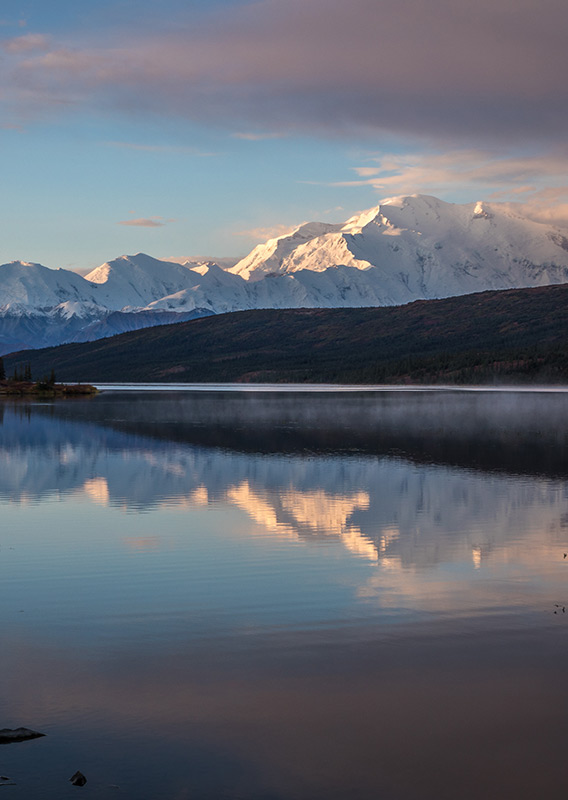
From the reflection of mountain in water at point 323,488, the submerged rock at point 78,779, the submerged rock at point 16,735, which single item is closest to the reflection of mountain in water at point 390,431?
the reflection of mountain in water at point 323,488

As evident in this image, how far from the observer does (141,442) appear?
6488cm

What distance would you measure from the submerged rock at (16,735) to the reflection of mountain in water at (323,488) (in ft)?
40.7

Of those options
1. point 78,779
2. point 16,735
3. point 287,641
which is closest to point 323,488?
point 287,641

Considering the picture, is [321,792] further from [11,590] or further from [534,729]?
[11,590]

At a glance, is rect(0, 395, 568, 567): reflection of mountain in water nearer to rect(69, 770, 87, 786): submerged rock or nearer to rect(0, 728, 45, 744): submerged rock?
rect(0, 728, 45, 744): submerged rock

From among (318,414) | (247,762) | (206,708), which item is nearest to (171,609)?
(206,708)

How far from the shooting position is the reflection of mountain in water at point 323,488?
90.4 feet

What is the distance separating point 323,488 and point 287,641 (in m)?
22.4

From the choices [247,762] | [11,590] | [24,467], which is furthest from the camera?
[24,467]

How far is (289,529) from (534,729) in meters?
16.3

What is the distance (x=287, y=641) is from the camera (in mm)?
16578

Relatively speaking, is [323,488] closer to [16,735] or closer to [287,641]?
[287,641]

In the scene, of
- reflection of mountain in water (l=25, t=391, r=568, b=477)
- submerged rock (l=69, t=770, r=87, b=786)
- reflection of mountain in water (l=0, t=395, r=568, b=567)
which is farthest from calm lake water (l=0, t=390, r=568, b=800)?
reflection of mountain in water (l=25, t=391, r=568, b=477)

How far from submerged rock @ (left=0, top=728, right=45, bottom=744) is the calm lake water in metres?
0.16
